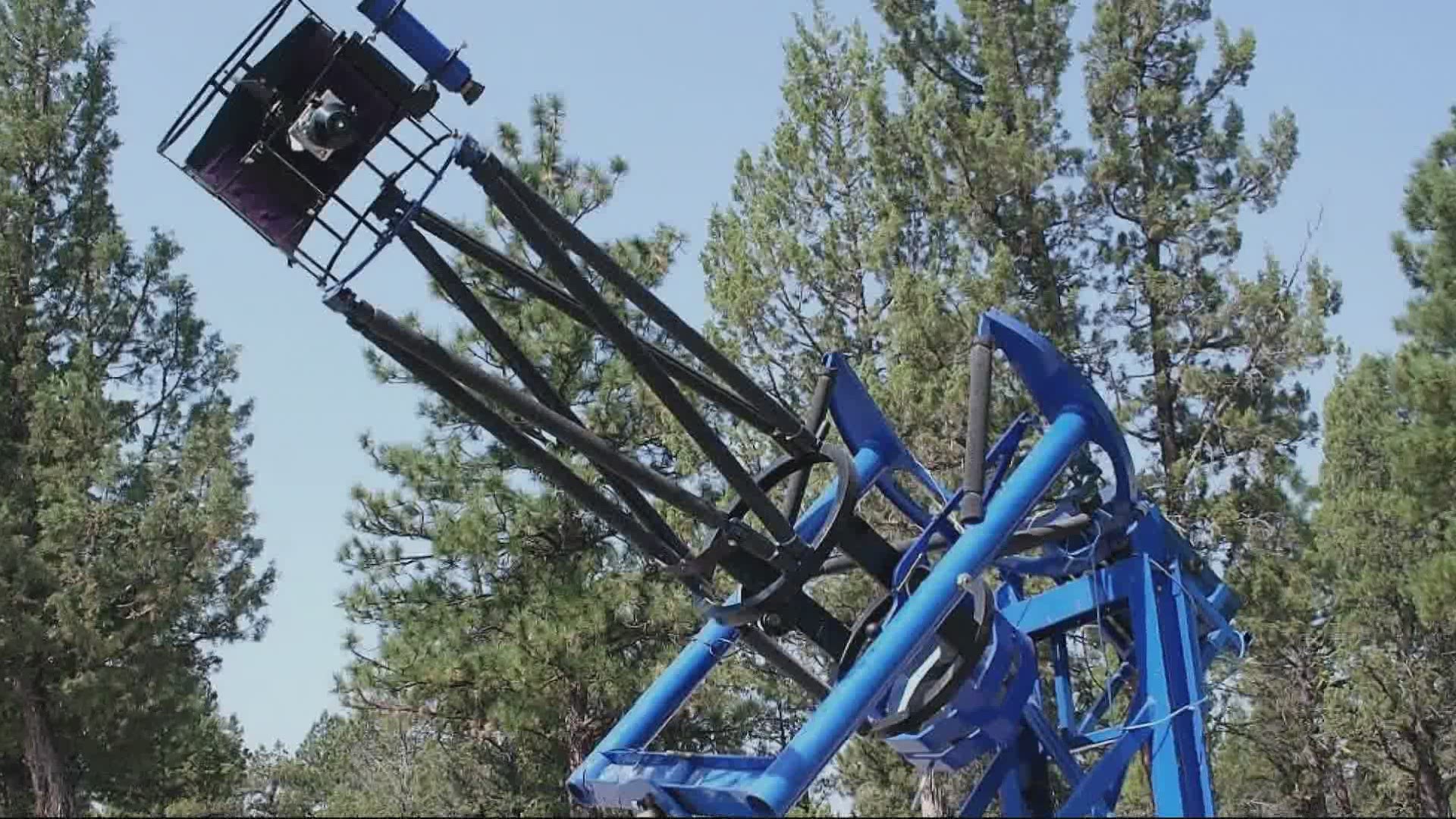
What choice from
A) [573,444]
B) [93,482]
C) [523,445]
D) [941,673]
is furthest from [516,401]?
[93,482]

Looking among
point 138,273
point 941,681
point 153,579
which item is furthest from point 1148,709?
point 138,273

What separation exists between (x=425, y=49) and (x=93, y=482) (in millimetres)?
14693

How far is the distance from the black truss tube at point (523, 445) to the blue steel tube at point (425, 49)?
0.84 meters

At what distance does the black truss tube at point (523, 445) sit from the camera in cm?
497

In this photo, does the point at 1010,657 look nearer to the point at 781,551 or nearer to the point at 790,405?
the point at 781,551

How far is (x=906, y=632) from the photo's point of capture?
4.90 metres

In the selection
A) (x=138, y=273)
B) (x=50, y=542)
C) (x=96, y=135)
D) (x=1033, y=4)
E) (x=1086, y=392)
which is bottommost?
(x=1086, y=392)

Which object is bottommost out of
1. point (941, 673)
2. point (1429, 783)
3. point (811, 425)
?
point (941, 673)

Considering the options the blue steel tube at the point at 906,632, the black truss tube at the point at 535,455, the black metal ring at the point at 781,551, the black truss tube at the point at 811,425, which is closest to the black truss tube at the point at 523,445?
the black truss tube at the point at 535,455

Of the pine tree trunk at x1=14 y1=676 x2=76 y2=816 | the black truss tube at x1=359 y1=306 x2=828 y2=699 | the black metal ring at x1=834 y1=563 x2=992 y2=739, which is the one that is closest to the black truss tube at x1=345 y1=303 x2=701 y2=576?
the black truss tube at x1=359 y1=306 x2=828 y2=699

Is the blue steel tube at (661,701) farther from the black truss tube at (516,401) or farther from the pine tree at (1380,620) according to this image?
the pine tree at (1380,620)

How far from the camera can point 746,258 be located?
17.8m

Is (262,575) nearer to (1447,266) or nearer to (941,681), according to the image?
(1447,266)

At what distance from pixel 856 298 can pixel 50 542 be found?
385 inches
